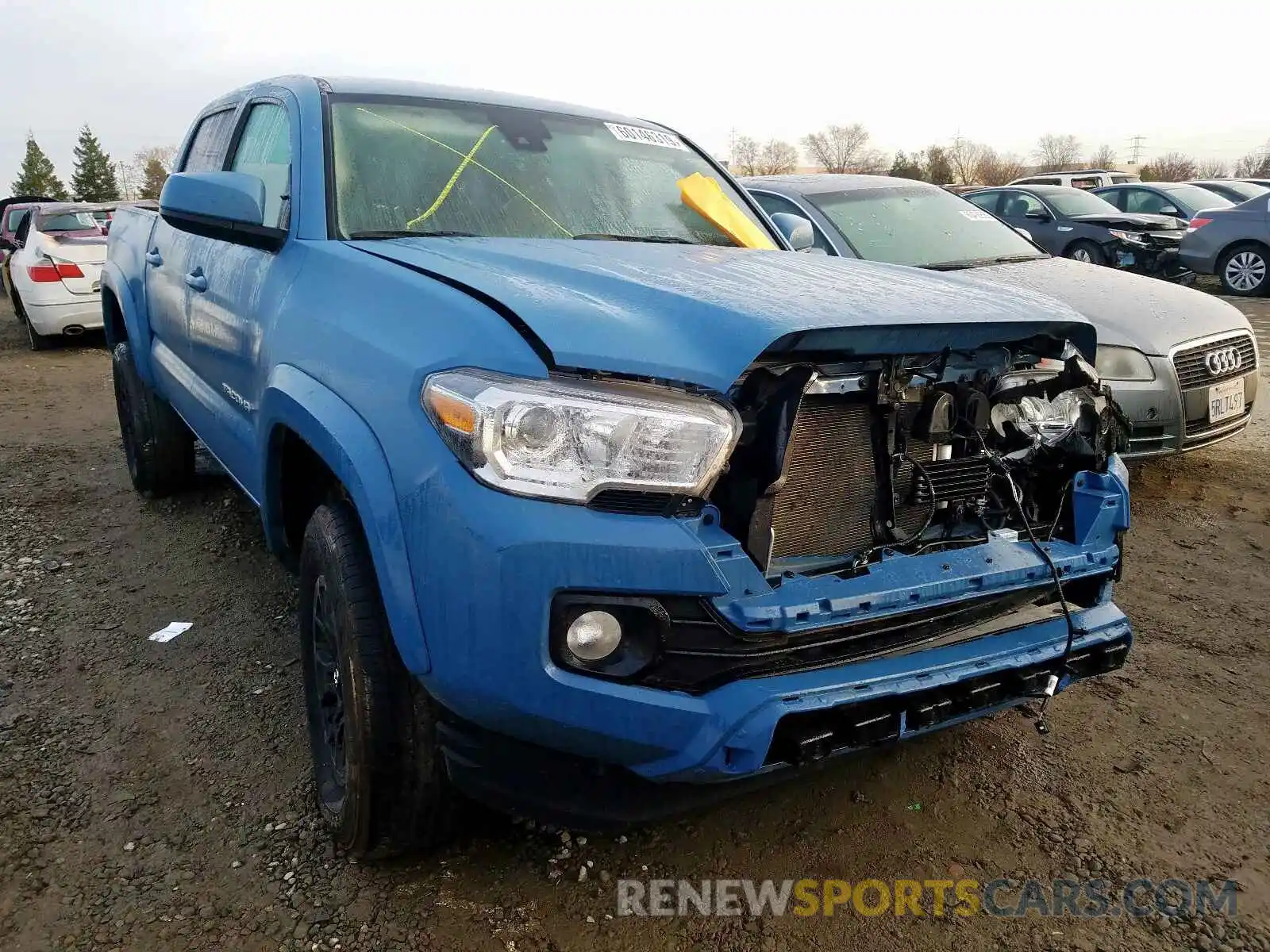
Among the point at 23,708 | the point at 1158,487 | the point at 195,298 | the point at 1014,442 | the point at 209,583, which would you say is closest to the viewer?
the point at 1014,442

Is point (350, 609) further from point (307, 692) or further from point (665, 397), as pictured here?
point (665, 397)

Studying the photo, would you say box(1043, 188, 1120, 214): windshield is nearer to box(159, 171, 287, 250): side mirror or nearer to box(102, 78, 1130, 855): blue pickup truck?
box(102, 78, 1130, 855): blue pickup truck

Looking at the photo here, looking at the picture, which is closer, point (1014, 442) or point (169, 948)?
point (169, 948)

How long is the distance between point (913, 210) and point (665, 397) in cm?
491

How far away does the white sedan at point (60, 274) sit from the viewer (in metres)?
9.70

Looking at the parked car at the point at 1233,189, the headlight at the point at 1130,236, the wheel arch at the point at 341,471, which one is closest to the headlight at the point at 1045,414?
the wheel arch at the point at 341,471

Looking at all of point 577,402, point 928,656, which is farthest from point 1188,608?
point 577,402

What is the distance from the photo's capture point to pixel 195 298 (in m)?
3.25

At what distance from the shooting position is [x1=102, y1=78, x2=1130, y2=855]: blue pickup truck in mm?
1651

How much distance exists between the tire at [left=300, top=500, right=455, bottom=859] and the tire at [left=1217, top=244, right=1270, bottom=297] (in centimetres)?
1341

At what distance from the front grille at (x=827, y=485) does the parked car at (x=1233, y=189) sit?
692 inches

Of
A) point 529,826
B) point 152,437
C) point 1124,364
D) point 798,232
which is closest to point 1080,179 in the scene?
point 1124,364

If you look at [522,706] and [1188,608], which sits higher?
[522,706]

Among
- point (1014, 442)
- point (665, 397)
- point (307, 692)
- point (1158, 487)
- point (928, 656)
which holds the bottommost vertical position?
point (1158, 487)
